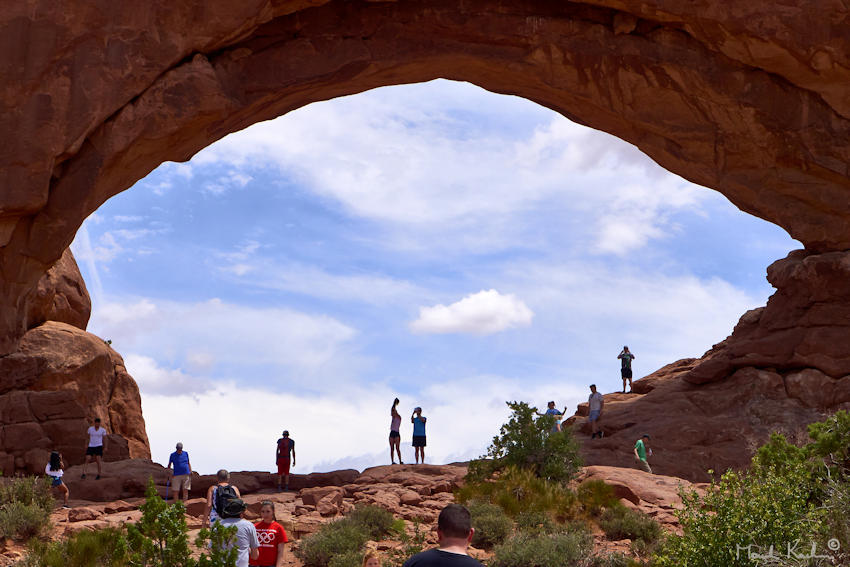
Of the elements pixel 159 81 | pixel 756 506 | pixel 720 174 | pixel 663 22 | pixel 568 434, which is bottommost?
pixel 756 506

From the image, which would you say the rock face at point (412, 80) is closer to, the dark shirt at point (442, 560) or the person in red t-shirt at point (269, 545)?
the person in red t-shirt at point (269, 545)

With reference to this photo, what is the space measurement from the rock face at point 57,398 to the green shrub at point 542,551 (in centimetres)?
1233

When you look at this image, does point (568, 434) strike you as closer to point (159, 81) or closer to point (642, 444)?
point (642, 444)

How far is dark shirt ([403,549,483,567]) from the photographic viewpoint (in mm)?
4613

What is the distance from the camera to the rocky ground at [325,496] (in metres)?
13.7

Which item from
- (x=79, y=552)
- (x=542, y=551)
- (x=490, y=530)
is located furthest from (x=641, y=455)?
(x=79, y=552)

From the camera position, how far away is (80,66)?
18.8 meters

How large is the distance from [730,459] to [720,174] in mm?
7178

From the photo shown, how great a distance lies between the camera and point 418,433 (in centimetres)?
2109

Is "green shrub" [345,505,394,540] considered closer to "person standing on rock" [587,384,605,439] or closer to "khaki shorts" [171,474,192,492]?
"khaki shorts" [171,474,192,492]

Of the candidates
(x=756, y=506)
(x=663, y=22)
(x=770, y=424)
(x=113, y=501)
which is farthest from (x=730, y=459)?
(x=113, y=501)

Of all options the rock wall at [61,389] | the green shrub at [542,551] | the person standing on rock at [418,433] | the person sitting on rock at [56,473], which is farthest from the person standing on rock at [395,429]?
the green shrub at [542,551]

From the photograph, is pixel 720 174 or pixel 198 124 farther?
pixel 720 174

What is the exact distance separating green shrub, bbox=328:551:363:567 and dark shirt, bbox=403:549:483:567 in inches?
277
